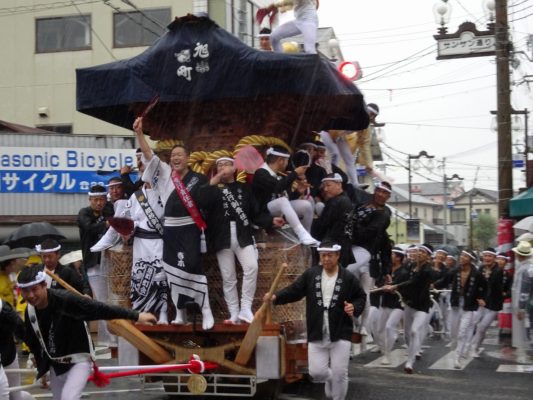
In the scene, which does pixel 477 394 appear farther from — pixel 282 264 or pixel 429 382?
pixel 282 264

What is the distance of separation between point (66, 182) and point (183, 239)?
1496 centimetres

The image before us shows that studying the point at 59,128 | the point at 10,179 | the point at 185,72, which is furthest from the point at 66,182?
the point at 185,72

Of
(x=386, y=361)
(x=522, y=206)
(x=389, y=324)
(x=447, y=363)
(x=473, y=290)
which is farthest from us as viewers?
(x=522, y=206)

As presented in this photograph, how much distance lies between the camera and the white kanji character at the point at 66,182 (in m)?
22.9

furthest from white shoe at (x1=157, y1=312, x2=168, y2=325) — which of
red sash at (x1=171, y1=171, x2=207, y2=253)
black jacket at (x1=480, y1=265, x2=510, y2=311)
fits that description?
black jacket at (x1=480, y1=265, x2=510, y2=311)

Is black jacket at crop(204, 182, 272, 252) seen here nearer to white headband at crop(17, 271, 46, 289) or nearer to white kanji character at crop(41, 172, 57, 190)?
white headband at crop(17, 271, 46, 289)

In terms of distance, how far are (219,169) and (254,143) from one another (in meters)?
0.77

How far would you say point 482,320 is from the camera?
15359mm

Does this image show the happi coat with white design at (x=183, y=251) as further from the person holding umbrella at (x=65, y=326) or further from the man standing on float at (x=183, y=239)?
the person holding umbrella at (x=65, y=326)

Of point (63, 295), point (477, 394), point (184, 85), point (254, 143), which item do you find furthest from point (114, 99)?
point (477, 394)

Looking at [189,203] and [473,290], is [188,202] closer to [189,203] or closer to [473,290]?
[189,203]

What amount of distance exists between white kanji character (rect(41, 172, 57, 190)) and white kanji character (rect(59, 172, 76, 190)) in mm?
196

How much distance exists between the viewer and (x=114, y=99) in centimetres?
987

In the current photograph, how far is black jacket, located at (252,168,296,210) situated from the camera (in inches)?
360
